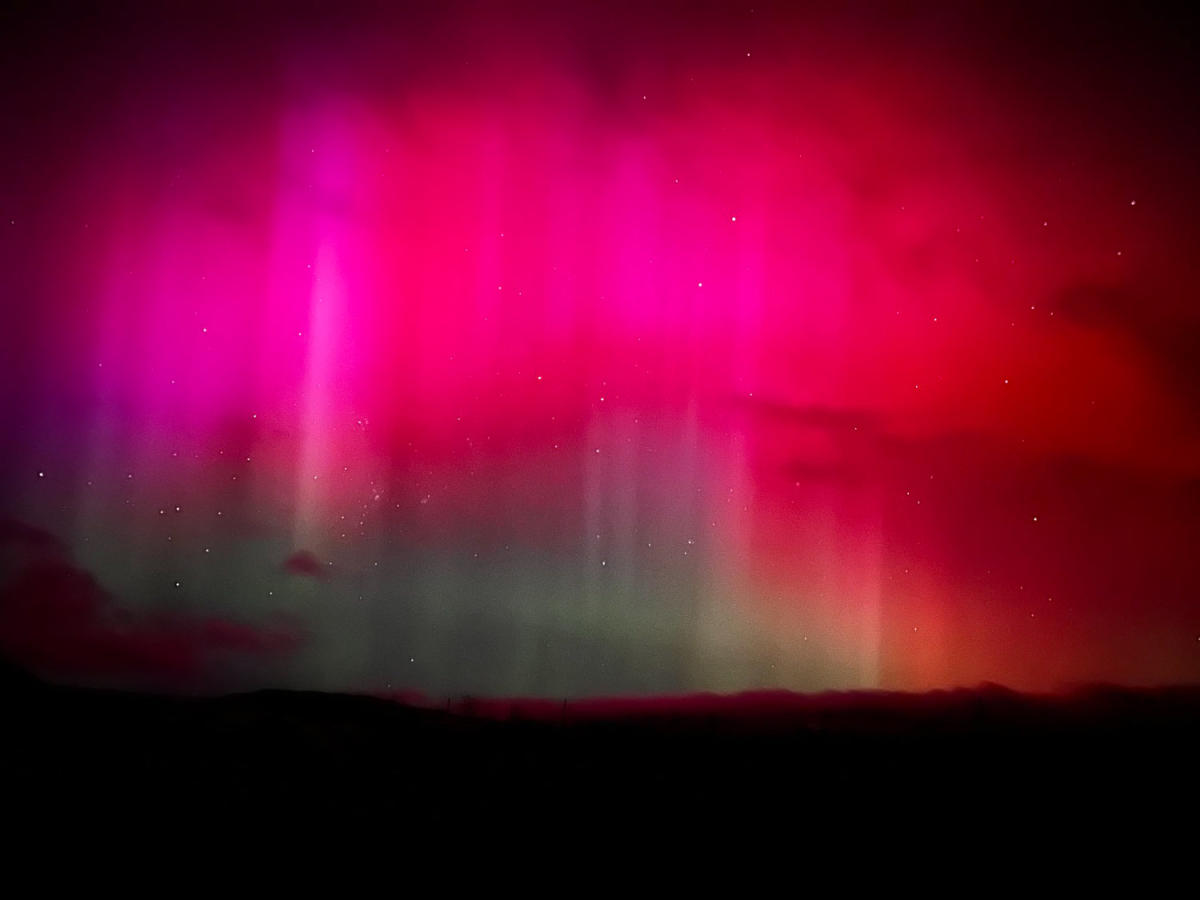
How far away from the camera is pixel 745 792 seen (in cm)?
955

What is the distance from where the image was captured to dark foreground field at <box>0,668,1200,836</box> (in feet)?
27.8

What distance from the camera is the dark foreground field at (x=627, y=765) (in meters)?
8.46

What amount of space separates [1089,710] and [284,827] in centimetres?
1156

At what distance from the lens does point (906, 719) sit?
1280 cm

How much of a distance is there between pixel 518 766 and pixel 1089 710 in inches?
345

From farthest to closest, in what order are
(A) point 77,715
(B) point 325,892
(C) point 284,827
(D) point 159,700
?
(D) point 159,700 → (A) point 77,715 → (C) point 284,827 → (B) point 325,892

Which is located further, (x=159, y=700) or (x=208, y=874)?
(x=159, y=700)

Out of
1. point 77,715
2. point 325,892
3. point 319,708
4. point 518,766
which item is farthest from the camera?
point 319,708

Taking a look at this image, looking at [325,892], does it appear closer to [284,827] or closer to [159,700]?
[284,827]

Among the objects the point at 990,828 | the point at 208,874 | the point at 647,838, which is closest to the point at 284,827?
the point at 208,874

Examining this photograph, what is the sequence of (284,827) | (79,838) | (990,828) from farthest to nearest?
(990,828) → (284,827) → (79,838)

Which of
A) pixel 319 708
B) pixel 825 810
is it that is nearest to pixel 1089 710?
pixel 825 810

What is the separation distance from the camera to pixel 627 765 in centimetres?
1063

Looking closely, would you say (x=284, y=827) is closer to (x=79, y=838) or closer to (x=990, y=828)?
(x=79, y=838)
